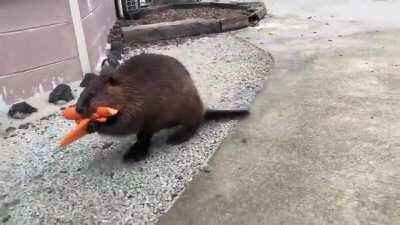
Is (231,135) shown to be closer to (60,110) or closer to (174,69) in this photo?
(174,69)

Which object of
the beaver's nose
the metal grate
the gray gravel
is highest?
the beaver's nose

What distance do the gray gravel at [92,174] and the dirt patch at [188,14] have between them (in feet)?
9.46

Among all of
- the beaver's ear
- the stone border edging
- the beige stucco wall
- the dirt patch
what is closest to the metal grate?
the dirt patch

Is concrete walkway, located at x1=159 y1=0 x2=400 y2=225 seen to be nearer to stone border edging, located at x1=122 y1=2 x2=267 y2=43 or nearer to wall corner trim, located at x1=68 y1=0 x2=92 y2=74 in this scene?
stone border edging, located at x1=122 y1=2 x2=267 y2=43

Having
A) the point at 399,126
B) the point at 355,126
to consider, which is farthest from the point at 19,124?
the point at 399,126

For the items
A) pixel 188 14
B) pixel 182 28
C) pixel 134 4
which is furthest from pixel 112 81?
pixel 134 4

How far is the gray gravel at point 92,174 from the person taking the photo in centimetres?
216

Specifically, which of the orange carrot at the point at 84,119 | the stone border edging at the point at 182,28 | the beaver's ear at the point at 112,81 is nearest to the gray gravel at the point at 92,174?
the orange carrot at the point at 84,119

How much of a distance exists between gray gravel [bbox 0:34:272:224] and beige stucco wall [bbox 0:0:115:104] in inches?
14.9

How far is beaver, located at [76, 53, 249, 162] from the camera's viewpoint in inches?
88.4

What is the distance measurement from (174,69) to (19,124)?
120 cm

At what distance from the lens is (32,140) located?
2939 millimetres

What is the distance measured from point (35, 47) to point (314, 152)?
2119mm

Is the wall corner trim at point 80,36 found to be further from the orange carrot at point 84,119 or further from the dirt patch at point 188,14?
the dirt patch at point 188,14
